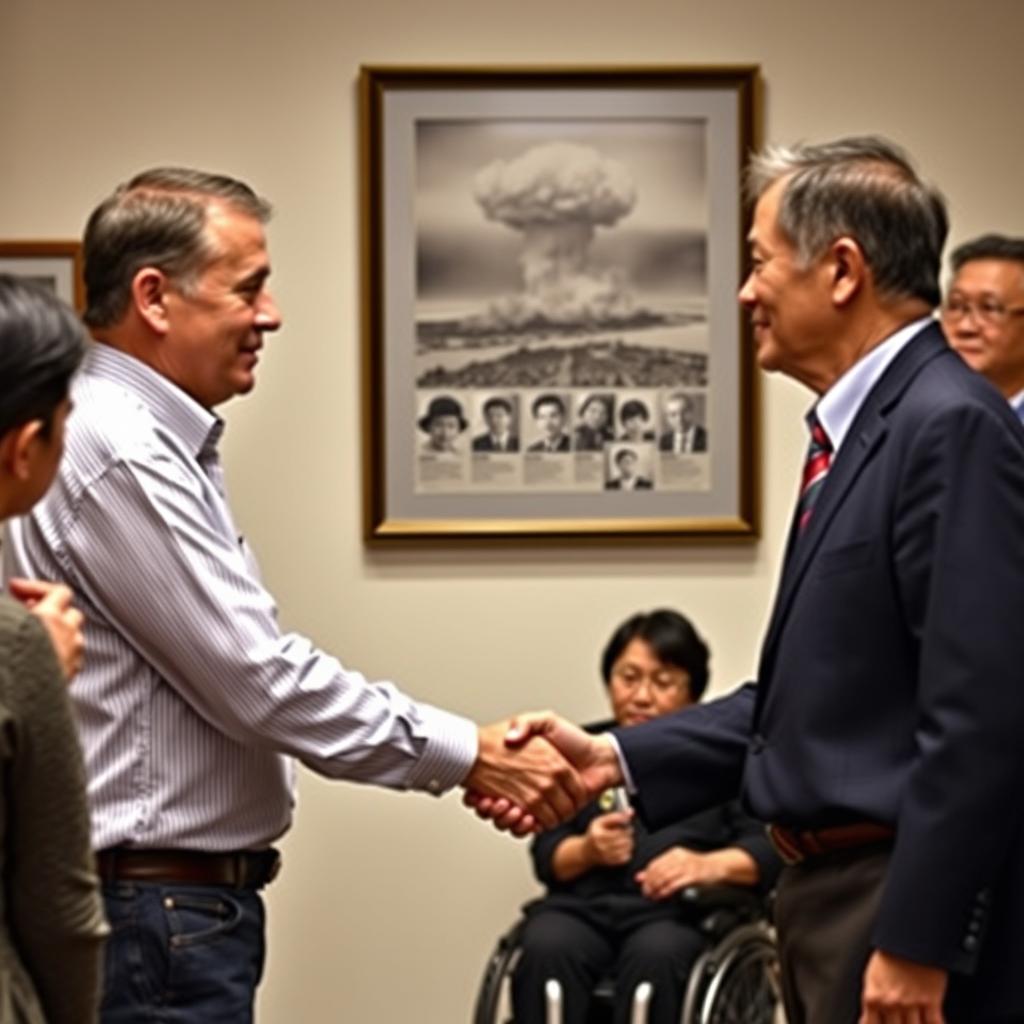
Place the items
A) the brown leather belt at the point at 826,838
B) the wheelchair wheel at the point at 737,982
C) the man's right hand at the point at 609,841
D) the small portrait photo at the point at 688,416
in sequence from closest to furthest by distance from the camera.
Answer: the brown leather belt at the point at 826,838
the wheelchair wheel at the point at 737,982
the man's right hand at the point at 609,841
the small portrait photo at the point at 688,416

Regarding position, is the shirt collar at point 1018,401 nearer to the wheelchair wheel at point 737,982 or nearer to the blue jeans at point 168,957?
the wheelchair wheel at point 737,982

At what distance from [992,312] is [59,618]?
277 cm

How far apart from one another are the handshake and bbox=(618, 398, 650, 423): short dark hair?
5.79 feet

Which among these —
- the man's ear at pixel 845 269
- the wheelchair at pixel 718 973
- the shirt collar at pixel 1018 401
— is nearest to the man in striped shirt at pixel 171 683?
the man's ear at pixel 845 269

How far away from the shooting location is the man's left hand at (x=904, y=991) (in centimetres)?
242

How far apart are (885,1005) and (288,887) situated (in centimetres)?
279

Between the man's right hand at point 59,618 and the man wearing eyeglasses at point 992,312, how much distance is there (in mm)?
2601

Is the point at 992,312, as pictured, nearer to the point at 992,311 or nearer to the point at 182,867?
the point at 992,311

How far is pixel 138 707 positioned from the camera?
8.94ft

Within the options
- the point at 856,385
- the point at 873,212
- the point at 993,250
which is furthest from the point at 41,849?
the point at 993,250

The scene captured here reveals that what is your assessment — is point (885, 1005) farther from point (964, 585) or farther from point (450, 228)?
point (450, 228)

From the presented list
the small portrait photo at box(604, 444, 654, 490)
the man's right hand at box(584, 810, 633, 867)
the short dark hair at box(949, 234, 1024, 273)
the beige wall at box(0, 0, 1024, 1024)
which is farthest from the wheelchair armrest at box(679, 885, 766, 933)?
the short dark hair at box(949, 234, 1024, 273)

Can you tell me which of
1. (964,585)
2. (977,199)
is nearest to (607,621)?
(977,199)

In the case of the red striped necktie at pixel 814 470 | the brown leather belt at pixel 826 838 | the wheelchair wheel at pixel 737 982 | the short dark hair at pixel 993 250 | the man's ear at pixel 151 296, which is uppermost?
the short dark hair at pixel 993 250
